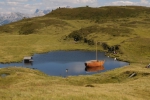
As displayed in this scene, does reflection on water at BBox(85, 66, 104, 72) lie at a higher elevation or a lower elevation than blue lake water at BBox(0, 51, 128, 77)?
lower

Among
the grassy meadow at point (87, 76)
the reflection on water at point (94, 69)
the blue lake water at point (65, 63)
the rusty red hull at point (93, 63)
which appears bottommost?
the reflection on water at point (94, 69)

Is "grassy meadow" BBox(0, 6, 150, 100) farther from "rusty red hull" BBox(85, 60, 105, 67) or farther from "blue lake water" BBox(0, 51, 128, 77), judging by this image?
"rusty red hull" BBox(85, 60, 105, 67)

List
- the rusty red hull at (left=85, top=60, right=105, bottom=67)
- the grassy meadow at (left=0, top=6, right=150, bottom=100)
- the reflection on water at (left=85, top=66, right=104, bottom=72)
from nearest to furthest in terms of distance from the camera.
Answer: the grassy meadow at (left=0, top=6, right=150, bottom=100)
the reflection on water at (left=85, top=66, right=104, bottom=72)
the rusty red hull at (left=85, top=60, right=105, bottom=67)

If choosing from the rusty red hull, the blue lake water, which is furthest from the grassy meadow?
the rusty red hull

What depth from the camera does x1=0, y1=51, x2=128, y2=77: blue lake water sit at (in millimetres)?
107500

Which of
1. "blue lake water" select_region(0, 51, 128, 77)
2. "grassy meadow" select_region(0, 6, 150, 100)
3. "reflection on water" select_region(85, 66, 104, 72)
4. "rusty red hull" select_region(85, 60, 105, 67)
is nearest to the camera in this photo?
"grassy meadow" select_region(0, 6, 150, 100)

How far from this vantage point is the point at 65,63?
12875cm

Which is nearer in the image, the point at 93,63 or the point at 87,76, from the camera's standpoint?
the point at 87,76

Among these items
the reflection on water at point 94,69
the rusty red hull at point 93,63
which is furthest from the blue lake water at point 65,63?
the rusty red hull at point 93,63

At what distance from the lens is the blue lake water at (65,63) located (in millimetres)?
107500

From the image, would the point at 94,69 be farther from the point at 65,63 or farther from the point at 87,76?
the point at 87,76

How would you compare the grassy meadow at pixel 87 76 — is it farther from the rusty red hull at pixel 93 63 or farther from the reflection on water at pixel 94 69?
the rusty red hull at pixel 93 63

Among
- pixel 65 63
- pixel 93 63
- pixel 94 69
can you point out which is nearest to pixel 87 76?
pixel 94 69

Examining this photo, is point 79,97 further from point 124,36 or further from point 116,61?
point 124,36
